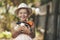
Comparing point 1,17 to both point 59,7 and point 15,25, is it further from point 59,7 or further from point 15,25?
point 59,7

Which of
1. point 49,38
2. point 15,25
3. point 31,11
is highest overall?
point 31,11

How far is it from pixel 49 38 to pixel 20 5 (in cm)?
35

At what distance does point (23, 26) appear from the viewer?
1.37m

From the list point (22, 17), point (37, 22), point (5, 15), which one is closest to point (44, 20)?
point (37, 22)

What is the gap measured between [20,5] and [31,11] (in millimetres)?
100

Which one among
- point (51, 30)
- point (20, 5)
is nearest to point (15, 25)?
point (20, 5)

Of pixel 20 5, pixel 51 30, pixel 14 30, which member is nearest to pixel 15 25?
pixel 14 30

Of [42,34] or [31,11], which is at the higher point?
[31,11]

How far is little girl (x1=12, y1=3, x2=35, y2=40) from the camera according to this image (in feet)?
4.49

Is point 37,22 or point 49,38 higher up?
point 37,22

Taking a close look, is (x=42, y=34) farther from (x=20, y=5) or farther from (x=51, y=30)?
(x=20, y=5)

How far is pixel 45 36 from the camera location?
4.53ft

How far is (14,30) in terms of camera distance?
4.48ft

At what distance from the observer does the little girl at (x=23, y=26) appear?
53.8 inches
